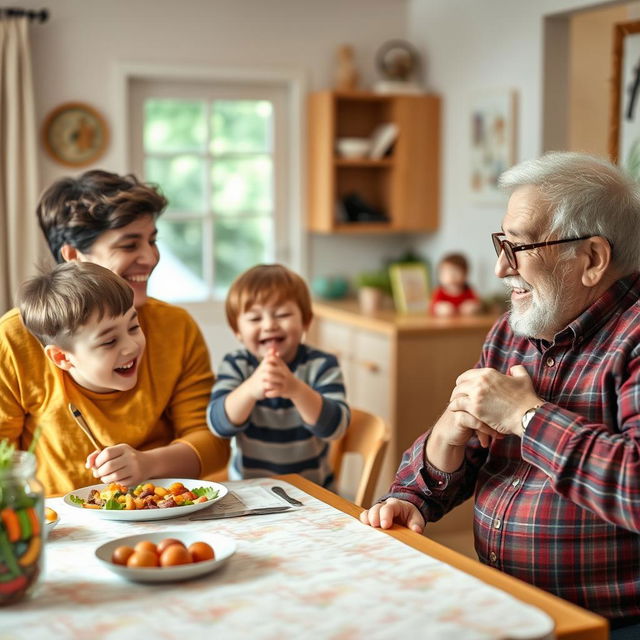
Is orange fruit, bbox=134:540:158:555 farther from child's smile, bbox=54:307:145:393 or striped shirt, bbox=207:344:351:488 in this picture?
striped shirt, bbox=207:344:351:488

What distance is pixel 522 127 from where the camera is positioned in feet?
13.9

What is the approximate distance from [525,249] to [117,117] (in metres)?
3.26

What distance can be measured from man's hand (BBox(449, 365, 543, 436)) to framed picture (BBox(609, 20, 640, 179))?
247cm

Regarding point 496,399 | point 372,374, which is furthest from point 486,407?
point 372,374

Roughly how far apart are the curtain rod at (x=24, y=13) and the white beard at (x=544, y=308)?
3338 millimetres

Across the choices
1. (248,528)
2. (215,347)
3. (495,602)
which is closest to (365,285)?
(215,347)

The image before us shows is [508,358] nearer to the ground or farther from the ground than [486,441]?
farther from the ground

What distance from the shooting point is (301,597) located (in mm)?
1281

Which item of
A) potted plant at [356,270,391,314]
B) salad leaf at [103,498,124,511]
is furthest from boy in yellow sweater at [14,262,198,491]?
potted plant at [356,270,391,314]

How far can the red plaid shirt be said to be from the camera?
1492 millimetres

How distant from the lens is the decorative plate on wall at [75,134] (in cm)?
448

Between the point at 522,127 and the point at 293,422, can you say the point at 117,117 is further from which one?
the point at 293,422

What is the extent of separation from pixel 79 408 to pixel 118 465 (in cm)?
21

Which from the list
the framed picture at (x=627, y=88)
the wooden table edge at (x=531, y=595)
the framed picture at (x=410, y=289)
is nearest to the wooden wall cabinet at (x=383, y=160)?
the framed picture at (x=410, y=289)
